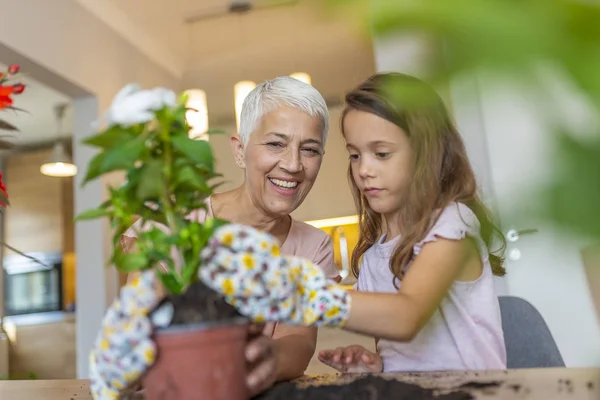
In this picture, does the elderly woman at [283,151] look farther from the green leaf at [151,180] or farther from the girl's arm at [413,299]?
the green leaf at [151,180]

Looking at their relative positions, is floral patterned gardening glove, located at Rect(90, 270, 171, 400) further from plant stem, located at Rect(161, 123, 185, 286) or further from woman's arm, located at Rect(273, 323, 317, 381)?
woman's arm, located at Rect(273, 323, 317, 381)

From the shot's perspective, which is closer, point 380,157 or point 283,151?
point 380,157

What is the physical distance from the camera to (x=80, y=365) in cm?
335

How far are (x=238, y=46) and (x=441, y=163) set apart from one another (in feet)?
11.8

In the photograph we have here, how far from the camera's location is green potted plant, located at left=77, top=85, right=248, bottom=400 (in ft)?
1.77

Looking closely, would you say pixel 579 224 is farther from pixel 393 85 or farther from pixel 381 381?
pixel 381 381

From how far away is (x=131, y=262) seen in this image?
55cm

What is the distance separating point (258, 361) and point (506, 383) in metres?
0.33

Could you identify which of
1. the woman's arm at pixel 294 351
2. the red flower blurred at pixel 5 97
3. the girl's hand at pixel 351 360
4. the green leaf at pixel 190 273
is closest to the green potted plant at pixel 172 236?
the green leaf at pixel 190 273

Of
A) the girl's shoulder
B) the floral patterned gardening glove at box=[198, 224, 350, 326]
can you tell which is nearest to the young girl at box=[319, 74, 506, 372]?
the girl's shoulder

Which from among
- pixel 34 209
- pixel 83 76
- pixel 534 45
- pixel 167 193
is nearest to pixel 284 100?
pixel 167 193

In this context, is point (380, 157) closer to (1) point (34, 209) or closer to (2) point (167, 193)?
(2) point (167, 193)

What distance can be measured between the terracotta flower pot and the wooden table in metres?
0.28

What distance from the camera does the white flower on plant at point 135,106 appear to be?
556 millimetres
